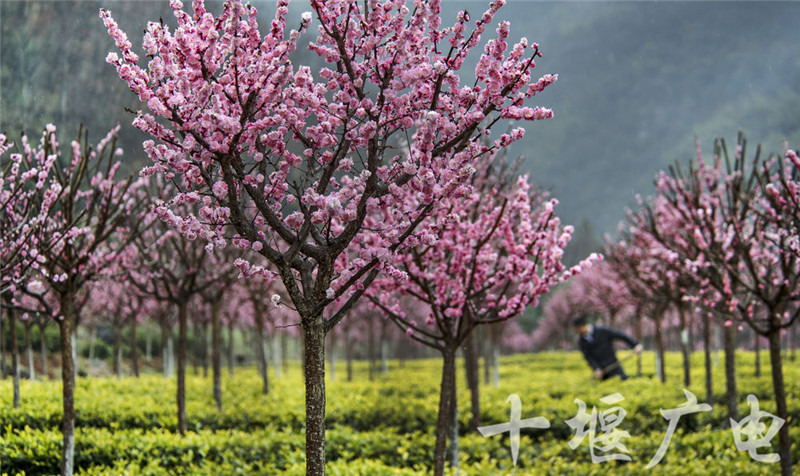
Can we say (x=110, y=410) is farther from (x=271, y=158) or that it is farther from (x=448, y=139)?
(x=448, y=139)

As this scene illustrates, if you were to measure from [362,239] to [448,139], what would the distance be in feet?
4.68

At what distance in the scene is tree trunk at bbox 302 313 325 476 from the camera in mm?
3338

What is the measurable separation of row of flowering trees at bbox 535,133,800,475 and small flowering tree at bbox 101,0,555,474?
3529 millimetres

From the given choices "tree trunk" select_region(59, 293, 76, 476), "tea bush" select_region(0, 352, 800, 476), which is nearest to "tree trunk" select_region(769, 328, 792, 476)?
"tea bush" select_region(0, 352, 800, 476)

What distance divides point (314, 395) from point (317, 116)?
173cm

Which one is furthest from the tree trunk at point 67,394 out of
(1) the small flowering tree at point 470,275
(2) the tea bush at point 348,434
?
(1) the small flowering tree at point 470,275

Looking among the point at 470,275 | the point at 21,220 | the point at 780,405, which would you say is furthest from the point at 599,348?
the point at 21,220

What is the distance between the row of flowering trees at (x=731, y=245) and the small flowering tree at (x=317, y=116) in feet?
11.6

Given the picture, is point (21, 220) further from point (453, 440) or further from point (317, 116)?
point (453, 440)

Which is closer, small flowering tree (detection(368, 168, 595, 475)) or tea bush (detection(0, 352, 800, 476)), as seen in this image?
small flowering tree (detection(368, 168, 595, 475))

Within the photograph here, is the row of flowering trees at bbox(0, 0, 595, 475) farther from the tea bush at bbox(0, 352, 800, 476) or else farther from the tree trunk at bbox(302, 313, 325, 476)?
the tea bush at bbox(0, 352, 800, 476)

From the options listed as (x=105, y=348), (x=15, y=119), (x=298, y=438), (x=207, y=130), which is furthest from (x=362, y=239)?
(x=15, y=119)

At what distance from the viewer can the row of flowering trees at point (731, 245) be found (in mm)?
5984

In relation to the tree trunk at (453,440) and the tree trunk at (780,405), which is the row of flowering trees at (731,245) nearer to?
the tree trunk at (780,405)
